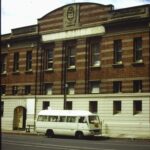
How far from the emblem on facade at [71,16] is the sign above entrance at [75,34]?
753 mm

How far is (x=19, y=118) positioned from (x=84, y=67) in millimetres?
11575

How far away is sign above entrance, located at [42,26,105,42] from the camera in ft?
126

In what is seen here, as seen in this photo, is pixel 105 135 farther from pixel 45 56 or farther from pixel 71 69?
pixel 45 56

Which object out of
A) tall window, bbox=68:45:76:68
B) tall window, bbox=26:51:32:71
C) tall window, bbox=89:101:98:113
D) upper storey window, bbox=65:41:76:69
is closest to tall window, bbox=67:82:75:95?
upper storey window, bbox=65:41:76:69

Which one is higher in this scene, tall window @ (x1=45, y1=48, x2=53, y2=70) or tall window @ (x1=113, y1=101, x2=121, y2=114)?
tall window @ (x1=45, y1=48, x2=53, y2=70)

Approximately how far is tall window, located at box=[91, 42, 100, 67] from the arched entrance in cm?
1133

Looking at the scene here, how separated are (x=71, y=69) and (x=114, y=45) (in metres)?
5.68

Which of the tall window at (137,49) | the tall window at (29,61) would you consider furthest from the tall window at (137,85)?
the tall window at (29,61)

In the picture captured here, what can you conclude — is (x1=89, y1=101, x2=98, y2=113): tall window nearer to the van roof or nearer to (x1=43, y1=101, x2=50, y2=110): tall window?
the van roof

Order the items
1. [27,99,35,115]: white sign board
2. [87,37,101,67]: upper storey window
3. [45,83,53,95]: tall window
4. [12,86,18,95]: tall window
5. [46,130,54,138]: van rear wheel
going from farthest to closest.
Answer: [12,86,18,95]: tall window → [27,99,35,115]: white sign board → [45,83,53,95]: tall window → [87,37,101,67]: upper storey window → [46,130,54,138]: van rear wheel

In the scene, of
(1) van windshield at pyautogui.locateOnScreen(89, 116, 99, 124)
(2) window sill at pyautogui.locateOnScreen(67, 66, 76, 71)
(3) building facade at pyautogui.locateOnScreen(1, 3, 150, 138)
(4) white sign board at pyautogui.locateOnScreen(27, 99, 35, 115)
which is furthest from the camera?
(4) white sign board at pyautogui.locateOnScreen(27, 99, 35, 115)

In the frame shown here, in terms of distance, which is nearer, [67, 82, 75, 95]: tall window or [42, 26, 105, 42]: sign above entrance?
[42, 26, 105, 42]: sign above entrance

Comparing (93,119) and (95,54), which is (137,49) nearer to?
(95,54)

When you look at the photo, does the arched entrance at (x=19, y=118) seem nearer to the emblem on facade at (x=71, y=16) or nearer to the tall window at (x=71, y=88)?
the tall window at (x=71, y=88)
